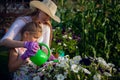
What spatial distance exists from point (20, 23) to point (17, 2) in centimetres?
384

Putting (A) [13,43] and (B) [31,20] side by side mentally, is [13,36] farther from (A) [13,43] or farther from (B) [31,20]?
(B) [31,20]

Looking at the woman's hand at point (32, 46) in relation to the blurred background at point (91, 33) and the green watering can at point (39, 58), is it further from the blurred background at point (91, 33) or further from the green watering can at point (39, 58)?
the blurred background at point (91, 33)

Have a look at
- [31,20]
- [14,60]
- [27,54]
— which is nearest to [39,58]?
[27,54]

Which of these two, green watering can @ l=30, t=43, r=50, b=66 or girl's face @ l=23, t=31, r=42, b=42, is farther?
girl's face @ l=23, t=31, r=42, b=42

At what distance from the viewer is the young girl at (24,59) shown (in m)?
4.25

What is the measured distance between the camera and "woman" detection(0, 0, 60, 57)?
4.21 meters

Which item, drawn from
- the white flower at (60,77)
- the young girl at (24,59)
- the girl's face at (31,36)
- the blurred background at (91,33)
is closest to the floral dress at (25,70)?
the young girl at (24,59)

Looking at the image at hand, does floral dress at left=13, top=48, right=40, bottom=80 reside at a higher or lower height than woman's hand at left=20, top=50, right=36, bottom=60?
lower

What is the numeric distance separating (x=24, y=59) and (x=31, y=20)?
466 mm

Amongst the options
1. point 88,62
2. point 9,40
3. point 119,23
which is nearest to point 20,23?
point 9,40

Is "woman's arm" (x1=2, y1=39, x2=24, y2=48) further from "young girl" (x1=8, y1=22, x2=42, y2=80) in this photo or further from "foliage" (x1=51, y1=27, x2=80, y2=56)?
"foliage" (x1=51, y1=27, x2=80, y2=56)

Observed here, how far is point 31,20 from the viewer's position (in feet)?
14.7

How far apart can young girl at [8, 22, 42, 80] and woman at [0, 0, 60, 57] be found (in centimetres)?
6

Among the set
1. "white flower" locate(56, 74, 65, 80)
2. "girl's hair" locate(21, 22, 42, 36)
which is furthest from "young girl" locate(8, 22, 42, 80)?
"white flower" locate(56, 74, 65, 80)
